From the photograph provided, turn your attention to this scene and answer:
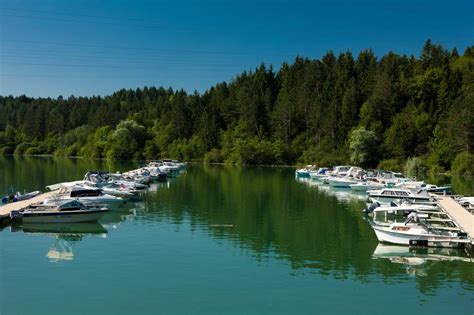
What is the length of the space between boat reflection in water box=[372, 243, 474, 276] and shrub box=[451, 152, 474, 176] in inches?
2524

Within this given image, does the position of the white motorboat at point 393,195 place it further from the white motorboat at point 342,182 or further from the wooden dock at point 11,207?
the wooden dock at point 11,207

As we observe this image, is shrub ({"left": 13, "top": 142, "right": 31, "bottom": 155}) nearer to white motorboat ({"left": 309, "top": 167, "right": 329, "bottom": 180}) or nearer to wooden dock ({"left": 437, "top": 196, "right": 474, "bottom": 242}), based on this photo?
white motorboat ({"left": 309, "top": 167, "right": 329, "bottom": 180})

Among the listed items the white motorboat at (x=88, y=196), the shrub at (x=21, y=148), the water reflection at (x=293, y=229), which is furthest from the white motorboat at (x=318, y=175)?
the shrub at (x=21, y=148)

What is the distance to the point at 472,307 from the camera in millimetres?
20891

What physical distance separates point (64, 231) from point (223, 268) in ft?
48.7

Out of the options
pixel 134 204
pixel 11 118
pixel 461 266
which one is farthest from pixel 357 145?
pixel 11 118

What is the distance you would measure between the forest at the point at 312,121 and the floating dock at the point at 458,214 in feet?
143

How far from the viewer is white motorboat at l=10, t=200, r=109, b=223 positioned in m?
36.4

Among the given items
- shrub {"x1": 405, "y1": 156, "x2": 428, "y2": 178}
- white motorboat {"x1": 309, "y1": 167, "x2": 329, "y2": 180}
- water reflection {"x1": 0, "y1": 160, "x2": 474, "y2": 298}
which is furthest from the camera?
shrub {"x1": 405, "y1": 156, "x2": 428, "y2": 178}

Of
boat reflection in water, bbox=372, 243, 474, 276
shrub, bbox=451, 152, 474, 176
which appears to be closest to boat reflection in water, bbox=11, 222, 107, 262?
boat reflection in water, bbox=372, 243, 474, 276

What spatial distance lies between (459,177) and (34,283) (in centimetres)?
7910

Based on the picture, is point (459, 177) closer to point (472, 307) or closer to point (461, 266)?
point (461, 266)

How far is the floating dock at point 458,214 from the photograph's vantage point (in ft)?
114

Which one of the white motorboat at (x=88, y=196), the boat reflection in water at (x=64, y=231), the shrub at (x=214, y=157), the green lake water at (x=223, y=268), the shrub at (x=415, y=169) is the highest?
the shrub at (x=214, y=157)
